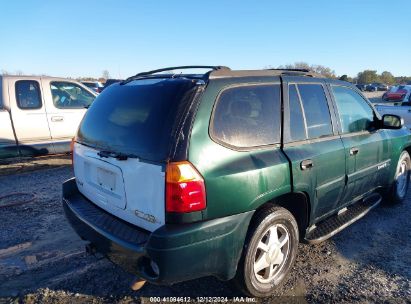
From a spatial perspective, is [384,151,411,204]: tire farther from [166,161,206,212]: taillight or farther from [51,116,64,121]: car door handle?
[51,116,64,121]: car door handle

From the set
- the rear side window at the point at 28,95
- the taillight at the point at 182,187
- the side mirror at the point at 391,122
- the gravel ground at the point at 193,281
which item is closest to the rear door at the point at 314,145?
the gravel ground at the point at 193,281

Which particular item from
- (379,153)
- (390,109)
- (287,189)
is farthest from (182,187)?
(390,109)

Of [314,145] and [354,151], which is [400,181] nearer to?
[354,151]

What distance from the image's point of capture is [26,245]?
377 centimetres

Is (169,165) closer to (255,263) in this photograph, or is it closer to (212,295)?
(255,263)

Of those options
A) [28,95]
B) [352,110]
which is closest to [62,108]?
[28,95]

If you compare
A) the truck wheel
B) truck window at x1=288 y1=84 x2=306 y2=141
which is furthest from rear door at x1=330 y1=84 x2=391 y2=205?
the truck wheel

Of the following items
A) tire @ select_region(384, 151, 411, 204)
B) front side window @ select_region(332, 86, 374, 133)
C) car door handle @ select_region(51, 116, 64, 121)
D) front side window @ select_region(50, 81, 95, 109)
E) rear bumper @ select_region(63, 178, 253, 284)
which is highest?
front side window @ select_region(332, 86, 374, 133)

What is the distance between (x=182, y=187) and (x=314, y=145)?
1.53m

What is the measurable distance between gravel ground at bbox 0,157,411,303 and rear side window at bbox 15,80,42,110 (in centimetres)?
295

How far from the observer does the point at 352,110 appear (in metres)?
3.91

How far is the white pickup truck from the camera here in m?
6.58

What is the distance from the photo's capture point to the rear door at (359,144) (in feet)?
12.0

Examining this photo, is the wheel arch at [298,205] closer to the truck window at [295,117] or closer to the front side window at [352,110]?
the truck window at [295,117]
